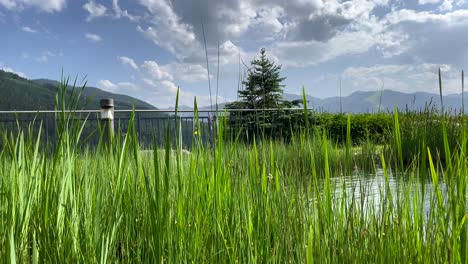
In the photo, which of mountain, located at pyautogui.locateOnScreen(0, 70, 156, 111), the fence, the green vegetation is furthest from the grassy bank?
mountain, located at pyautogui.locateOnScreen(0, 70, 156, 111)

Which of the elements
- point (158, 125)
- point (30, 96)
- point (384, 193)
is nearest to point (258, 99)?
point (384, 193)

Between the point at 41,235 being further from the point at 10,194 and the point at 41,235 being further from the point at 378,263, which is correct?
the point at 378,263

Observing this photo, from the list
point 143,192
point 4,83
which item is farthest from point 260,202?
point 4,83

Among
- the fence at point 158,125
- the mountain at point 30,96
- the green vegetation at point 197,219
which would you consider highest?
the mountain at point 30,96

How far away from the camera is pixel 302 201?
1371mm

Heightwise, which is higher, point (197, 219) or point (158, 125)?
point (158, 125)

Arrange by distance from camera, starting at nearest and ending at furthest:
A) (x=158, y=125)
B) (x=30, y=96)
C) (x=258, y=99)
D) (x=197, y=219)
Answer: (x=197, y=219)
(x=258, y=99)
(x=158, y=125)
(x=30, y=96)

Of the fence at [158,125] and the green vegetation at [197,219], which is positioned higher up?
the fence at [158,125]

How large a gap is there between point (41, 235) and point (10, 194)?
0.21 metres

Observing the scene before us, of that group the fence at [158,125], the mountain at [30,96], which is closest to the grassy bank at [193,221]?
the fence at [158,125]

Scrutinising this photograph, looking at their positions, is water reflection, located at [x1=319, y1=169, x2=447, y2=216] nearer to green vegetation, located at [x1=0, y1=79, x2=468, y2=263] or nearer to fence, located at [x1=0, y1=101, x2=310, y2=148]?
green vegetation, located at [x1=0, y1=79, x2=468, y2=263]

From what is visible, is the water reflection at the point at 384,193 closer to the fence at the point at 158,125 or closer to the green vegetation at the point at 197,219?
the green vegetation at the point at 197,219

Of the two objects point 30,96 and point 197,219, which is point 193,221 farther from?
point 30,96

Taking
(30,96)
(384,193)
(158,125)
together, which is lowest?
(384,193)
